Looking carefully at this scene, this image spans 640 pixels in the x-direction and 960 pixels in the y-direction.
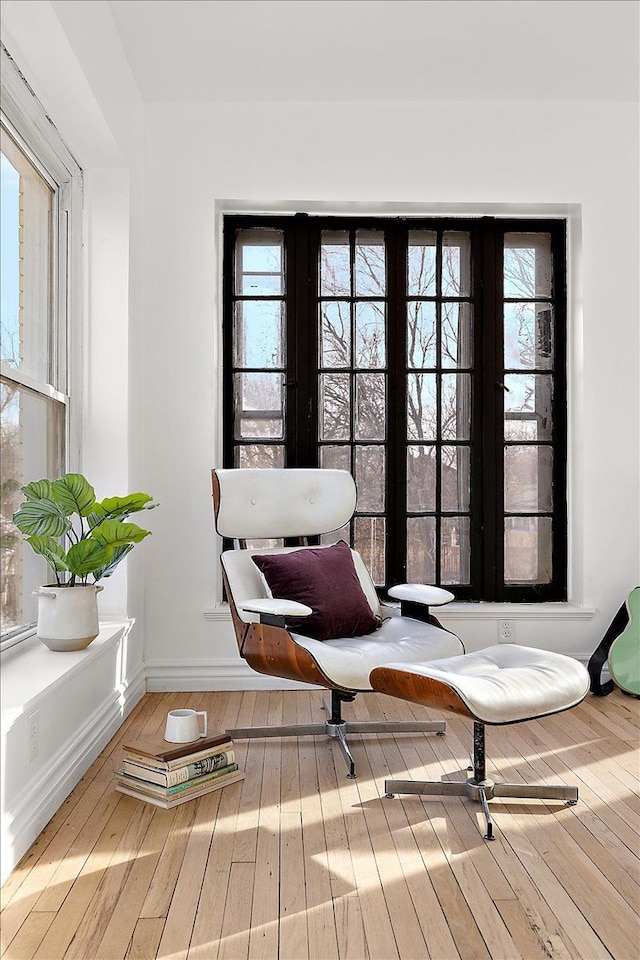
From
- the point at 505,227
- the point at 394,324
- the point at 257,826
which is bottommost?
the point at 257,826

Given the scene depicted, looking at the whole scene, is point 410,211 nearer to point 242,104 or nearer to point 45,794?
point 242,104

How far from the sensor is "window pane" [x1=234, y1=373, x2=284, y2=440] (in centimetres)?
397

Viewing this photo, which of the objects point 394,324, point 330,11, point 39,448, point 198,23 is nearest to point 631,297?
point 394,324

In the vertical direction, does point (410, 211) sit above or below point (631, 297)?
above

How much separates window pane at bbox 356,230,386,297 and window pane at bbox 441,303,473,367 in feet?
1.15

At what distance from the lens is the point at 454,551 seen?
4023 millimetres

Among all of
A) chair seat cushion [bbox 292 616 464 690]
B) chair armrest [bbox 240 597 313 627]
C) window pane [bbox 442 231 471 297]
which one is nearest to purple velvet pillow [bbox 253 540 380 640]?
chair seat cushion [bbox 292 616 464 690]

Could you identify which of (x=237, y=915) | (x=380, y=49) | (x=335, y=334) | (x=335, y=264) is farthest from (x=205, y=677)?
(x=380, y=49)

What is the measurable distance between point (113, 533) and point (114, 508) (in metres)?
0.12

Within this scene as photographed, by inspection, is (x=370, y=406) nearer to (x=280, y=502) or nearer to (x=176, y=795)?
(x=280, y=502)

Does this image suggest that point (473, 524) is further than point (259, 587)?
Yes

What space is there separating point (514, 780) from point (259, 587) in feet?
3.80

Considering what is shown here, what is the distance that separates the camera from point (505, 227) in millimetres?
4035

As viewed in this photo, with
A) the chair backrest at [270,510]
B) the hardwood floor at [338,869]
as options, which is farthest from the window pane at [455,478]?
the hardwood floor at [338,869]
